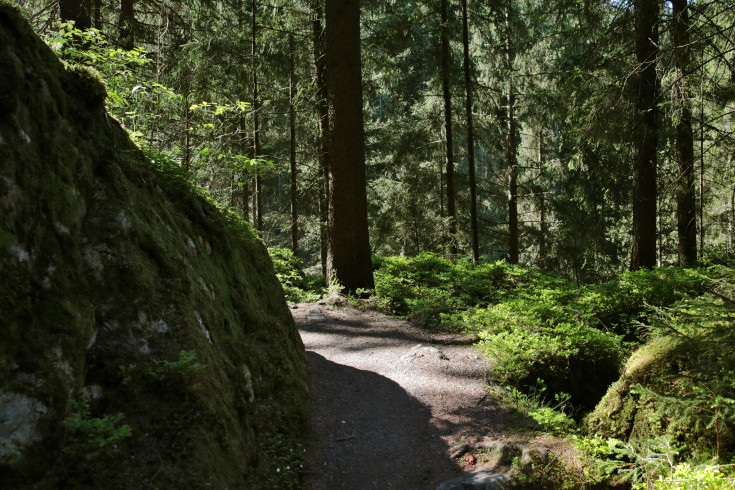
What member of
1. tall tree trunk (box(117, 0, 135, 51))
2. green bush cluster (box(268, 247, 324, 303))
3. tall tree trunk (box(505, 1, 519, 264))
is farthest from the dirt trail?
tall tree trunk (box(505, 1, 519, 264))

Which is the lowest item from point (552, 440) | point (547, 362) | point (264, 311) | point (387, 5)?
point (552, 440)

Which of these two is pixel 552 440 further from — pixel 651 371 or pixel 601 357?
pixel 601 357

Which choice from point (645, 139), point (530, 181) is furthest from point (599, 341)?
point (530, 181)

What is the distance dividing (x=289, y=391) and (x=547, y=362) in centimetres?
328

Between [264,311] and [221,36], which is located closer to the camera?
[264,311]

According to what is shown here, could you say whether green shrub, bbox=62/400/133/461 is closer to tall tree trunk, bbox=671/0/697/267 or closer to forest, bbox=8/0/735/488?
forest, bbox=8/0/735/488

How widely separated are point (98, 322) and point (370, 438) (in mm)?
3088

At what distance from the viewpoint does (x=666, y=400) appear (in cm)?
347

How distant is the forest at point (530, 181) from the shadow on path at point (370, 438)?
1179 mm

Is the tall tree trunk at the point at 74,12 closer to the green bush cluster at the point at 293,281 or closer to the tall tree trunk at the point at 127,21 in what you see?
the tall tree trunk at the point at 127,21

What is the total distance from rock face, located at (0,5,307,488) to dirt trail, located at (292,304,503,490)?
0.71 m

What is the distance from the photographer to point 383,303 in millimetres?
9875

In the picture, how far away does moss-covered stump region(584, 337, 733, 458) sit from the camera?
11.5 feet

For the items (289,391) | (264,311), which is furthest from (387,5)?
(289,391)
